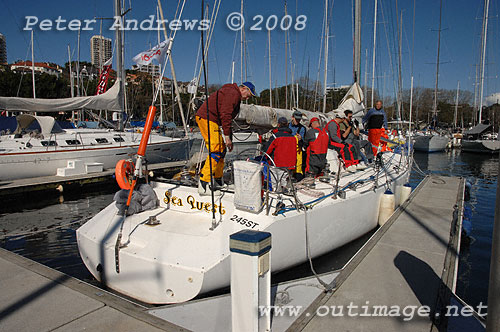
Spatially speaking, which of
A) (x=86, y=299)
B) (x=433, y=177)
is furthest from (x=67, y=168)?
(x=433, y=177)

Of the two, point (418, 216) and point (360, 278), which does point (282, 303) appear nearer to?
point (360, 278)

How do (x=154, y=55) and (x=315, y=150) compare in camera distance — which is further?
(x=315, y=150)

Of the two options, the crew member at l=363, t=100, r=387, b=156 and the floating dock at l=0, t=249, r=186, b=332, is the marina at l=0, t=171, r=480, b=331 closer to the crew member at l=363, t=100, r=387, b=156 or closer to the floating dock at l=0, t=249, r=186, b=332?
the floating dock at l=0, t=249, r=186, b=332

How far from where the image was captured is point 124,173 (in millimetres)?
4301

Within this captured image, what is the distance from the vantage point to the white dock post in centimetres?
246

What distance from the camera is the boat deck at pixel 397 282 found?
2.94 m

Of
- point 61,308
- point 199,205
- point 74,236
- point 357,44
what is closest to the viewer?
point 61,308

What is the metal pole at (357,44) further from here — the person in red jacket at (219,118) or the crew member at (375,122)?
the person in red jacket at (219,118)

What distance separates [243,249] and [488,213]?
993cm

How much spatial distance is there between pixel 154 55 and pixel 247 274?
336 centimetres

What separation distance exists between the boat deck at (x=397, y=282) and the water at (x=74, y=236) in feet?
2.45

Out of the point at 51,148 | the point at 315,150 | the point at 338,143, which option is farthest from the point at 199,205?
the point at 51,148

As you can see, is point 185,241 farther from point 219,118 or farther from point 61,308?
point 219,118

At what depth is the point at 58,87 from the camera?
1501 inches
